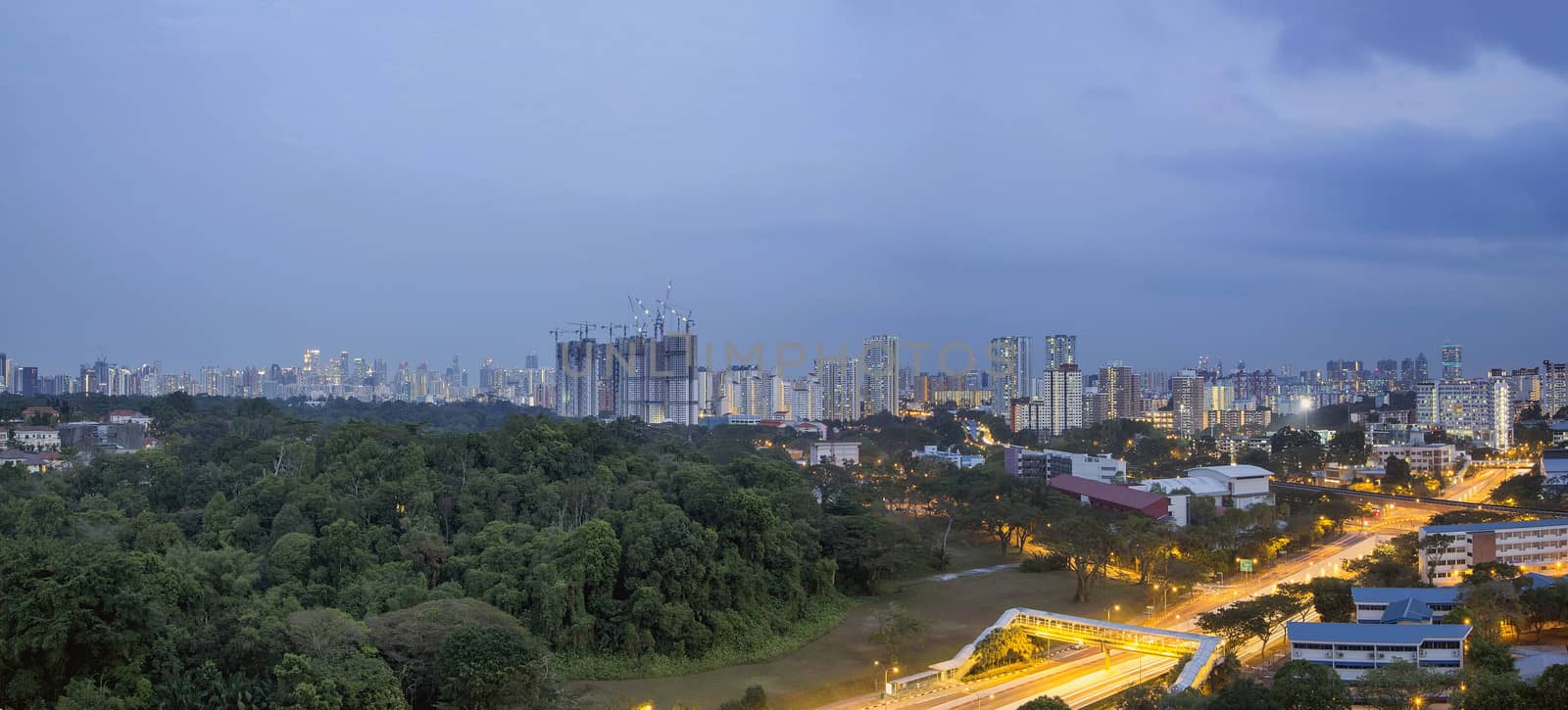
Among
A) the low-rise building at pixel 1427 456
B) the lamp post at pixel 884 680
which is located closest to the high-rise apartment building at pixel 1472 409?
the low-rise building at pixel 1427 456

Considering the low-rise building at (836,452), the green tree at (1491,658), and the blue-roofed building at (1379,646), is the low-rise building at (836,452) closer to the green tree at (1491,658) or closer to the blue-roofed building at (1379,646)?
the blue-roofed building at (1379,646)

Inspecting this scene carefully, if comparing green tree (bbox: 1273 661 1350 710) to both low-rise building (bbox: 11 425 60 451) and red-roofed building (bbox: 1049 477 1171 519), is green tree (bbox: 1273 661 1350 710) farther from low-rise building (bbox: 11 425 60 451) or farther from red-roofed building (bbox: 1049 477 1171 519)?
low-rise building (bbox: 11 425 60 451)

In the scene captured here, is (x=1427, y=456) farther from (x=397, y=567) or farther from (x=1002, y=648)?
(x=397, y=567)

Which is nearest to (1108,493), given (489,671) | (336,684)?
(489,671)

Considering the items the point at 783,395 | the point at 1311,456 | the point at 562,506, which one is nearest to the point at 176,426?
the point at 562,506

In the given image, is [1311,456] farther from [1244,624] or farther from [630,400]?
[630,400]

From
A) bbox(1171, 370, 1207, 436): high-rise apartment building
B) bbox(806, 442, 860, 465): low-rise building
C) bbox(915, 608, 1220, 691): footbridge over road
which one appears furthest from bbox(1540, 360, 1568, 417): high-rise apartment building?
bbox(915, 608, 1220, 691): footbridge over road
